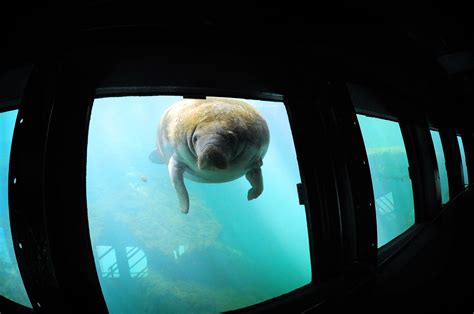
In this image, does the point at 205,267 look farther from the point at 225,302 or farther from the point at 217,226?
the point at 225,302

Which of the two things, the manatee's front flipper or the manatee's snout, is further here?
the manatee's front flipper

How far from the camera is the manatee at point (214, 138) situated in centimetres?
425

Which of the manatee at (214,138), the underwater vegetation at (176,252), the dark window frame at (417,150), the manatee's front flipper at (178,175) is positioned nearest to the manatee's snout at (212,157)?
the manatee at (214,138)

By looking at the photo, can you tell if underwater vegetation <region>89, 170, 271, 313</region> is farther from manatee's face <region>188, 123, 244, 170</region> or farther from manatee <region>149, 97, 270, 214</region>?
manatee's face <region>188, 123, 244, 170</region>

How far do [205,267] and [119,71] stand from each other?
127 feet

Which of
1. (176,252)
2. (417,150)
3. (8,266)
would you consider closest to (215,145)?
(417,150)

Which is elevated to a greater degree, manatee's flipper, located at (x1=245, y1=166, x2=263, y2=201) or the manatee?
the manatee

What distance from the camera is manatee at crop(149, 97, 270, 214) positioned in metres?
4.25

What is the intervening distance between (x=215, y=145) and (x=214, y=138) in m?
0.13

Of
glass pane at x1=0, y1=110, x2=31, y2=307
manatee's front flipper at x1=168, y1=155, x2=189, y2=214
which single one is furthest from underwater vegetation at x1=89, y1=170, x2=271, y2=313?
manatee's front flipper at x1=168, y1=155, x2=189, y2=214

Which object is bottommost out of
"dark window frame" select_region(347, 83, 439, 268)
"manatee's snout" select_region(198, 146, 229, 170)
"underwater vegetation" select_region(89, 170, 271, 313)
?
"underwater vegetation" select_region(89, 170, 271, 313)

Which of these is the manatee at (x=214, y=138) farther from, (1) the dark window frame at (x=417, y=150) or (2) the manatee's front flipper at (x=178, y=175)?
(1) the dark window frame at (x=417, y=150)

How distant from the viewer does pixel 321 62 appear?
1.70 meters

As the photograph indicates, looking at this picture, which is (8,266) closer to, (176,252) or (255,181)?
(176,252)
